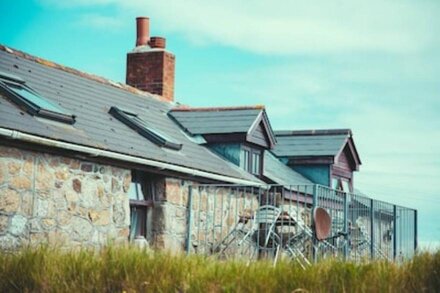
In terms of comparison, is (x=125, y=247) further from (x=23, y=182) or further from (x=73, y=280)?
(x=23, y=182)

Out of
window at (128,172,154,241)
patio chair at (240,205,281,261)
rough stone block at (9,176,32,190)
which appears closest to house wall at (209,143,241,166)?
patio chair at (240,205,281,261)

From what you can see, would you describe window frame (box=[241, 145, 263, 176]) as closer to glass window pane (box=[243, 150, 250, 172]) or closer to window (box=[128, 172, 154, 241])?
glass window pane (box=[243, 150, 250, 172])

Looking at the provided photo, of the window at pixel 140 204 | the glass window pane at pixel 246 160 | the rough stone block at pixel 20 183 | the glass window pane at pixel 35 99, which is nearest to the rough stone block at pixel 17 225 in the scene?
the rough stone block at pixel 20 183

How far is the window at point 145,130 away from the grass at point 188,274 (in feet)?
25.5

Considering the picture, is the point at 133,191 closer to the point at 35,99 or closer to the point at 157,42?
the point at 35,99

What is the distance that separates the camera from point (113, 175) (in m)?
17.3

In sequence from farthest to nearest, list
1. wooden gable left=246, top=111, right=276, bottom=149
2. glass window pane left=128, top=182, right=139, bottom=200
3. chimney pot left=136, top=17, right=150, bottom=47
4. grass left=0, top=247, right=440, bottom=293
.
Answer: chimney pot left=136, top=17, right=150, bottom=47 → wooden gable left=246, top=111, right=276, bottom=149 → glass window pane left=128, top=182, right=139, bottom=200 → grass left=0, top=247, right=440, bottom=293

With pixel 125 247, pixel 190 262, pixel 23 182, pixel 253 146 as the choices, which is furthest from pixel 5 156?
pixel 253 146

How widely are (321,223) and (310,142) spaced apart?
11703 millimetres

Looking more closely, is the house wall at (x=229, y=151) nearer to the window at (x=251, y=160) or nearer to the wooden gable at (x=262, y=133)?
the window at (x=251, y=160)

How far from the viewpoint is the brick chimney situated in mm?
25578

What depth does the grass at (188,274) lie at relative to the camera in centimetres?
980

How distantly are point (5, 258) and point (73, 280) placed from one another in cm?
140

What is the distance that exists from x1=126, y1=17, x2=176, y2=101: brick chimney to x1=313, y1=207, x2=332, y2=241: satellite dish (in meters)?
9.26
